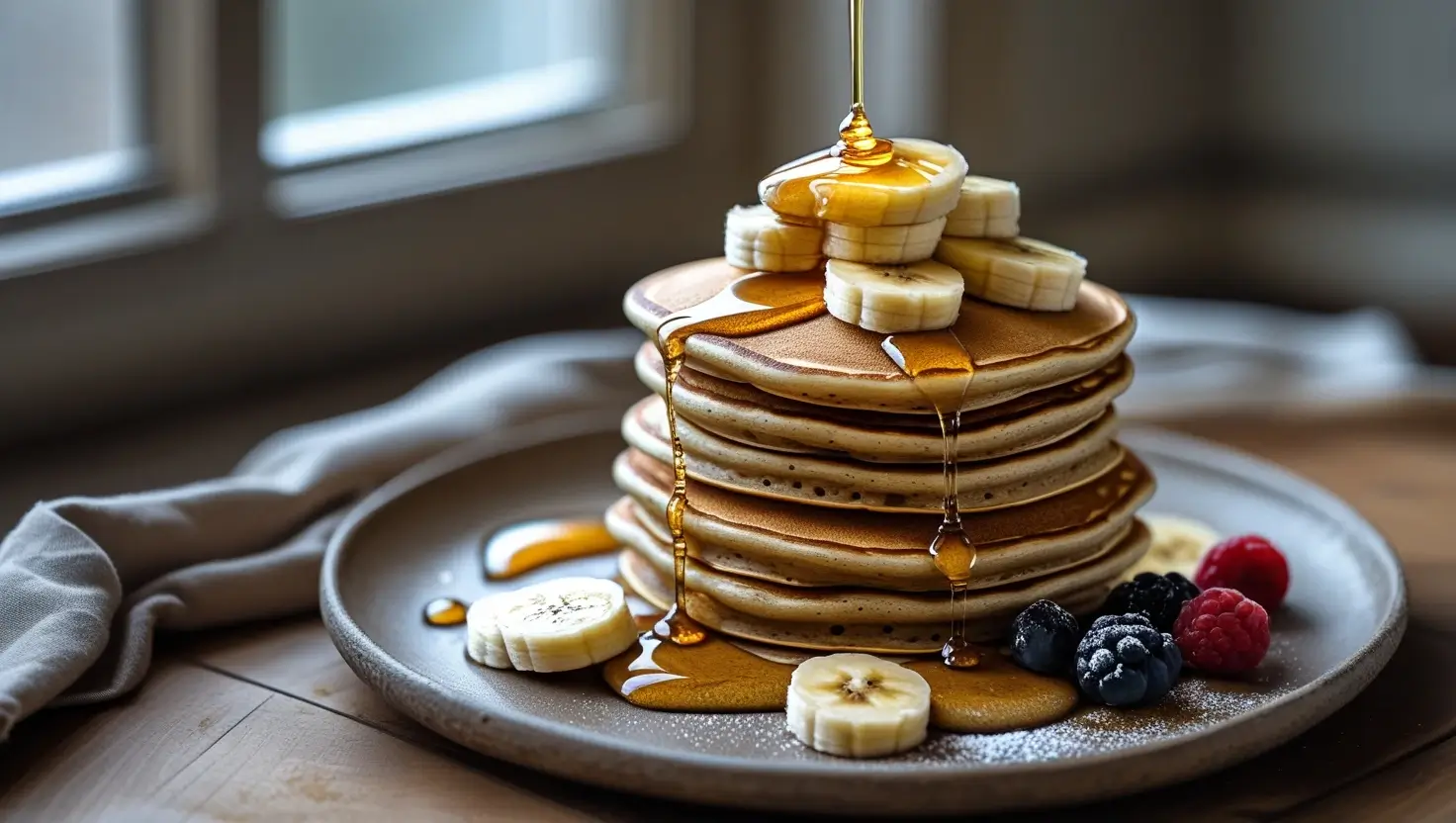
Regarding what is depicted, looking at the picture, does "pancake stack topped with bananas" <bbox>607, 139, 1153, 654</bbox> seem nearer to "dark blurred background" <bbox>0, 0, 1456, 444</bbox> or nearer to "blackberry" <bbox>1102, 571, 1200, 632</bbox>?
"blackberry" <bbox>1102, 571, 1200, 632</bbox>

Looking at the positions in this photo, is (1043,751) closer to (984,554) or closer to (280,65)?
(984,554)

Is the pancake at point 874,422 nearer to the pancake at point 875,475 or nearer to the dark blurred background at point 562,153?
the pancake at point 875,475

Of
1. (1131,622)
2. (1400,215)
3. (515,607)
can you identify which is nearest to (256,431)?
(515,607)

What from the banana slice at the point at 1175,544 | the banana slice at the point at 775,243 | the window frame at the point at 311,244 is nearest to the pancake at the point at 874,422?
the banana slice at the point at 775,243

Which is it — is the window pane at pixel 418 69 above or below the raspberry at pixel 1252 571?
above

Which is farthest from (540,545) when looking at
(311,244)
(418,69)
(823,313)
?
(418,69)

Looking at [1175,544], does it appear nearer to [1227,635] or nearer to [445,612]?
[1227,635]
